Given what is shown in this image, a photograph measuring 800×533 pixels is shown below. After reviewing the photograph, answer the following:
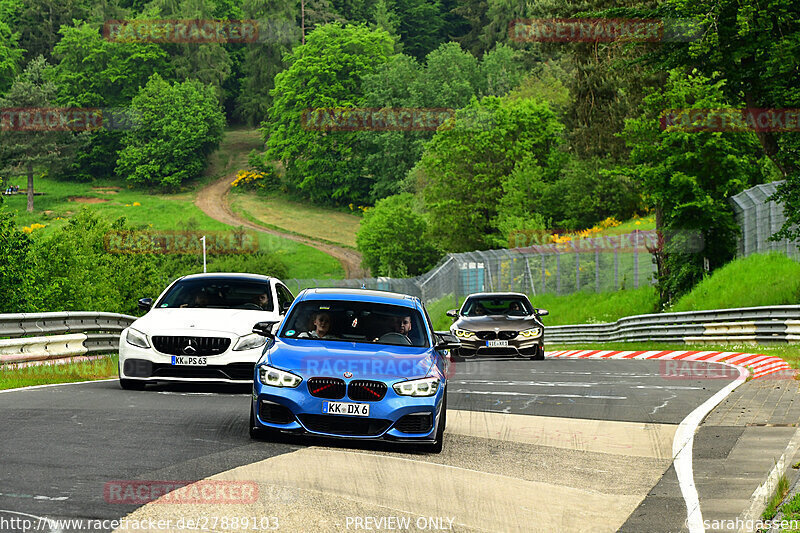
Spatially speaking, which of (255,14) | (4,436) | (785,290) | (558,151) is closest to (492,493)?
(4,436)

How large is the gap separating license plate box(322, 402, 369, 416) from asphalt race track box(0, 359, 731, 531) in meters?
0.32

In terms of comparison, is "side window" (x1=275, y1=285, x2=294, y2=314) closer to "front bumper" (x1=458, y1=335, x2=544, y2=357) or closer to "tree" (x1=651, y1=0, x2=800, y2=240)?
"front bumper" (x1=458, y1=335, x2=544, y2=357)

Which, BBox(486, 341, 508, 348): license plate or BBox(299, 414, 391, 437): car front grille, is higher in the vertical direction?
BBox(299, 414, 391, 437): car front grille

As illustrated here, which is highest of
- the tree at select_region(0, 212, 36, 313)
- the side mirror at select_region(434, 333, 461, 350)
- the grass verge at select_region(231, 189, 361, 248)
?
the side mirror at select_region(434, 333, 461, 350)

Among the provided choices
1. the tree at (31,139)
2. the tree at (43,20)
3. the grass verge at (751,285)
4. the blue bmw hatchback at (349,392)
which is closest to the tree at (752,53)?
the grass verge at (751,285)

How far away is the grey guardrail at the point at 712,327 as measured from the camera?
82.4ft

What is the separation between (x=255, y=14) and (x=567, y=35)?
99681 mm

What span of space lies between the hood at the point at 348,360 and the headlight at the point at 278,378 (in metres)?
0.05

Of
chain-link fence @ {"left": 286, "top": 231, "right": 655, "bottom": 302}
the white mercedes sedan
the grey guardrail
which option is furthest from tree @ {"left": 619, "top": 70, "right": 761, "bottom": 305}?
the white mercedes sedan

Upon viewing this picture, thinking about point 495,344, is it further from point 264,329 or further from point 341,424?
point 341,424

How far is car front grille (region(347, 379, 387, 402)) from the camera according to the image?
990 centimetres

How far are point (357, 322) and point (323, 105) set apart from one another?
124 meters

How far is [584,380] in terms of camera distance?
18.8m

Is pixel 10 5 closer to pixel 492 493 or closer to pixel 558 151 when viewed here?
pixel 558 151
